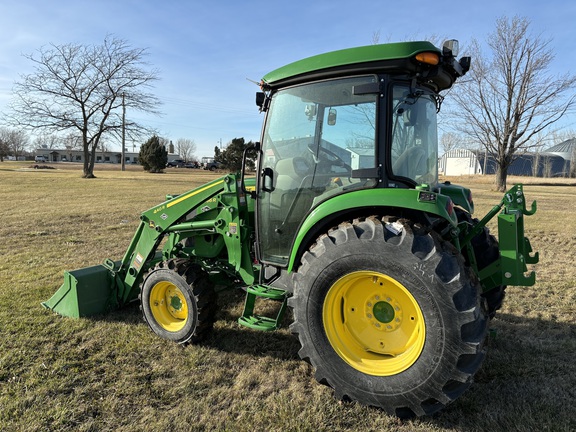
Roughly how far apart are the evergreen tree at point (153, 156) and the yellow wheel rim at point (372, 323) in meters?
47.8

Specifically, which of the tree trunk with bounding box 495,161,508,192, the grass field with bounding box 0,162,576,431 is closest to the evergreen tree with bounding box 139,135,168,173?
the tree trunk with bounding box 495,161,508,192

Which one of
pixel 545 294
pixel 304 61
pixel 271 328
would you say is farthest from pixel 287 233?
pixel 545 294

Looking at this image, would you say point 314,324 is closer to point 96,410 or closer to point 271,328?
point 271,328

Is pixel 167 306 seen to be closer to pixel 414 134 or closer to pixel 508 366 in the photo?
pixel 414 134

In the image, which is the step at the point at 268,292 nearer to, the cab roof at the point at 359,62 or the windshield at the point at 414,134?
the windshield at the point at 414,134

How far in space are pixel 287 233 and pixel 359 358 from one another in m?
1.13

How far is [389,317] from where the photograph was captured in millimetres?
2834

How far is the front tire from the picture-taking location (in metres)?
2.44

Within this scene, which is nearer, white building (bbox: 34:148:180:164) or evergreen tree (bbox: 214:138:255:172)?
evergreen tree (bbox: 214:138:255:172)

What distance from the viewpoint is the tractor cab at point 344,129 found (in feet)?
9.40

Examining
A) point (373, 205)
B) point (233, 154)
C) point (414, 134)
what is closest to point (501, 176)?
point (233, 154)

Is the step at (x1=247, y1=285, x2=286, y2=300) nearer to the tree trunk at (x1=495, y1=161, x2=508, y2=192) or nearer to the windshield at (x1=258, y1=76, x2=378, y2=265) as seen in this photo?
the windshield at (x1=258, y1=76, x2=378, y2=265)

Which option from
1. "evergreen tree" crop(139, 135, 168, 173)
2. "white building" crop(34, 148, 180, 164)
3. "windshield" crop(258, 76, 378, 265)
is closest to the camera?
"windshield" crop(258, 76, 378, 265)

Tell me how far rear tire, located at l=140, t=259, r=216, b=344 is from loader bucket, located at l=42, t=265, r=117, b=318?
2.45 ft
